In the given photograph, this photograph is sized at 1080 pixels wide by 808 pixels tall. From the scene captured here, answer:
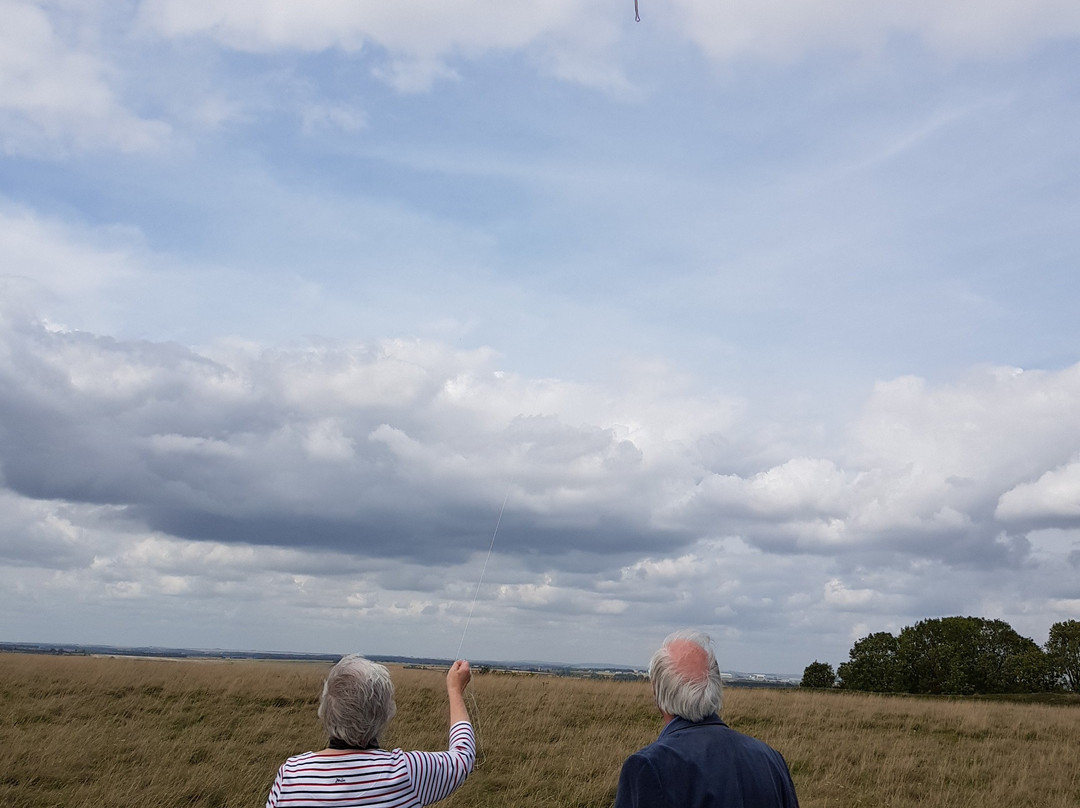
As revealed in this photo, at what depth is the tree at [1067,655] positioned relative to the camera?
5247 centimetres

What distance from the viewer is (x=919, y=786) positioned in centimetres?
1270

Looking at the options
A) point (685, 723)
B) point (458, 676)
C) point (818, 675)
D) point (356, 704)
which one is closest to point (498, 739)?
point (458, 676)

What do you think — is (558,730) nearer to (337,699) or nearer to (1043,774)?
(1043,774)

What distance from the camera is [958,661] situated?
53750mm

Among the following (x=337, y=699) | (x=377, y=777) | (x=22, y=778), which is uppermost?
(x=337, y=699)

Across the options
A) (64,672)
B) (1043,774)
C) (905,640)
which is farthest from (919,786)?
(905,640)

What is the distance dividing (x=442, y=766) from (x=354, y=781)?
15.9 inches

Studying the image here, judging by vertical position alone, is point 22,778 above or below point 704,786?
below

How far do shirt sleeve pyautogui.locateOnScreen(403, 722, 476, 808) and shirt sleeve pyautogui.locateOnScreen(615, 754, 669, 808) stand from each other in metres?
0.69

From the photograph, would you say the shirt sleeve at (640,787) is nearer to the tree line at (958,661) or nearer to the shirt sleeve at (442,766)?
the shirt sleeve at (442,766)

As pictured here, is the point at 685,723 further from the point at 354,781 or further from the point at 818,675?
the point at 818,675

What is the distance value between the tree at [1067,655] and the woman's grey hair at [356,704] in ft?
199

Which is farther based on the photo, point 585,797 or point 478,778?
point 478,778

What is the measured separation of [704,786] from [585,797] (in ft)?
29.1
